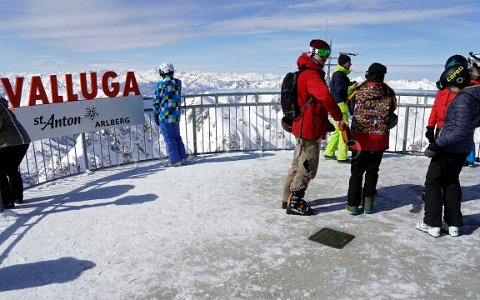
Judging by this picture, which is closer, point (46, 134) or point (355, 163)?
point (355, 163)

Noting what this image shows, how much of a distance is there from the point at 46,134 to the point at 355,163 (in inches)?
205

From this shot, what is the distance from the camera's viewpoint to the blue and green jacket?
277 inches

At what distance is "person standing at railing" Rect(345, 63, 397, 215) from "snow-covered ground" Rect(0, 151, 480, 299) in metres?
0.46

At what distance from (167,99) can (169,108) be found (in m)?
0.18

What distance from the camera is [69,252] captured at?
12.8 ft

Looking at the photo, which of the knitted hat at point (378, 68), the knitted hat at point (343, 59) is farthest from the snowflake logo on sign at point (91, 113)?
the knitted hat at point (378, 68)

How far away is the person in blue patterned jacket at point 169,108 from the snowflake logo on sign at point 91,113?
1146 millimetres

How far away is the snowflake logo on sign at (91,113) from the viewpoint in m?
6.77

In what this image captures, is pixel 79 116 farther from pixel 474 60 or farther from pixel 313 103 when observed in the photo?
pixel 474 60

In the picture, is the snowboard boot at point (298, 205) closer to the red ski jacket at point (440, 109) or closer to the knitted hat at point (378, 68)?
the knitted hat at point (378, 68)

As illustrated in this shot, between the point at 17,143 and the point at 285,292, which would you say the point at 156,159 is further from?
the point at 285,292

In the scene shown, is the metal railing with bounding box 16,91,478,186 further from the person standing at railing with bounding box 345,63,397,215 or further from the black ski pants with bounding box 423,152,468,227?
the black ski pants with bounding box 423,152,468,227

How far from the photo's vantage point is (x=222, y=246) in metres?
3.96

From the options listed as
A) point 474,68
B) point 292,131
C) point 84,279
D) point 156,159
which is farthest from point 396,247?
point 156,159
